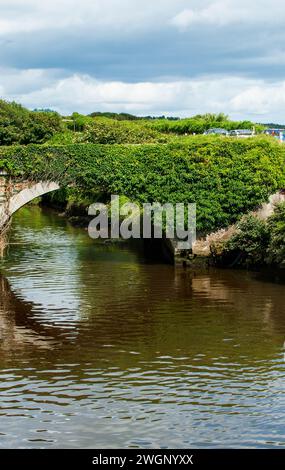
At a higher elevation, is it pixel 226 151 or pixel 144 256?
pixel 226 151

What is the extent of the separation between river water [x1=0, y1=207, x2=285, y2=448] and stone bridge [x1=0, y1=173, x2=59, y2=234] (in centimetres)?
239

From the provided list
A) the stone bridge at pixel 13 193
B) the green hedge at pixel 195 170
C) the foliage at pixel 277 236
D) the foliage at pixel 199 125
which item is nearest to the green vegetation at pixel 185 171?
the green hedge at pixel 195 170

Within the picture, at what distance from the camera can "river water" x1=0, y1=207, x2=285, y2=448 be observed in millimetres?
15945

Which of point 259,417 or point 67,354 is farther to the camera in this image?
point 67,354

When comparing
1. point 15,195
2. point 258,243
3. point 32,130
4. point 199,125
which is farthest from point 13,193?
point 32,130

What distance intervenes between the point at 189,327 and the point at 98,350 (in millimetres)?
3604

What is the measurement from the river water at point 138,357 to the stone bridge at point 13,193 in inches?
93.9

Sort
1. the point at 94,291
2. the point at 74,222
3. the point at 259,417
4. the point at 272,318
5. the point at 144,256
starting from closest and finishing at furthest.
→ the point at 259,417
the point at 272,318
the point at 94,291
the point at 144,256
the point at 74,222

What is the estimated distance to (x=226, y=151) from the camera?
115 ft

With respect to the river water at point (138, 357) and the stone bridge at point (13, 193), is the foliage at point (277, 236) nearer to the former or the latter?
the river water at point (138, 357)

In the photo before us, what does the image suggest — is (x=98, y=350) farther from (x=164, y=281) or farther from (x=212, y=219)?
(x=212, y=219)

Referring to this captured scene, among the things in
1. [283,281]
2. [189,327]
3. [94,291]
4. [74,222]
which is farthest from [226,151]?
[74,222]

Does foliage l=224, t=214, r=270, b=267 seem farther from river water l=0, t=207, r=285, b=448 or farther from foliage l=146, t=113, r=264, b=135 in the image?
foliage l=146, t=113, r=264, b=135

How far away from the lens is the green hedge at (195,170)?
34.9m
